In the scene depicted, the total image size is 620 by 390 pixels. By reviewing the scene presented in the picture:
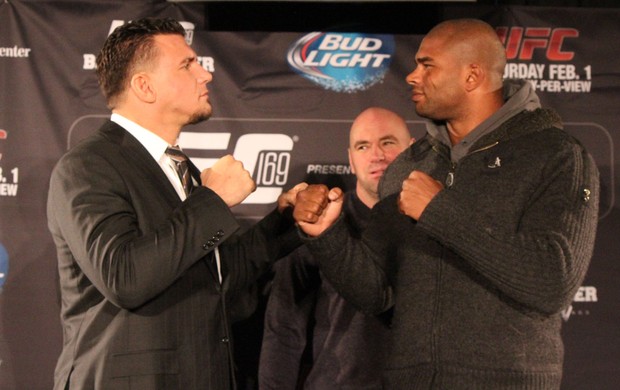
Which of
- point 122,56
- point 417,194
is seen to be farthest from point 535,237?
point 122,56

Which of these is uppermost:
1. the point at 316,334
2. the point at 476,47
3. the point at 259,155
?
the point at 476,47

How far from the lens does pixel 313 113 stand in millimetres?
3840

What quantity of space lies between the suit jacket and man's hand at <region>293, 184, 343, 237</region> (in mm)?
324

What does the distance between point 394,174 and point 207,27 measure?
5.49ft

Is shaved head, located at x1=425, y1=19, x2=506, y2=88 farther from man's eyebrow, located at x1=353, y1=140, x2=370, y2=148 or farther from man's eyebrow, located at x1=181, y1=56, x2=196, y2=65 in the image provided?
man's eyebrow, located at x1=353, y1=140, x2=370, y2=148

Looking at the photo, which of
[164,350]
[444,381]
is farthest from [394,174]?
[164,350]

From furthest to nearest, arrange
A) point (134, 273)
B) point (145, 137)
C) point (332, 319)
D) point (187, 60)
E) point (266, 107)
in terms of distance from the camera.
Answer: point (266, 107) < point (332, 319) < point (187, 60) < point (145, 137) < point (134, 273)

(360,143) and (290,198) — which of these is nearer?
(290,198)

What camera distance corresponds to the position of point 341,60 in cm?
386

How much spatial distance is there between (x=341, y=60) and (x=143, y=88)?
1.63 m

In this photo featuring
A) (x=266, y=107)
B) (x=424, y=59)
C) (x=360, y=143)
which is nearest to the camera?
(x=424, y=59)

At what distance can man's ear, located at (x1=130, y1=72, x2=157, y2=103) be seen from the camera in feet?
7.80

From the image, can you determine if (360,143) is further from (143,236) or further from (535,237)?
(143,236)

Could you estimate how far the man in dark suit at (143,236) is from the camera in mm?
2076
